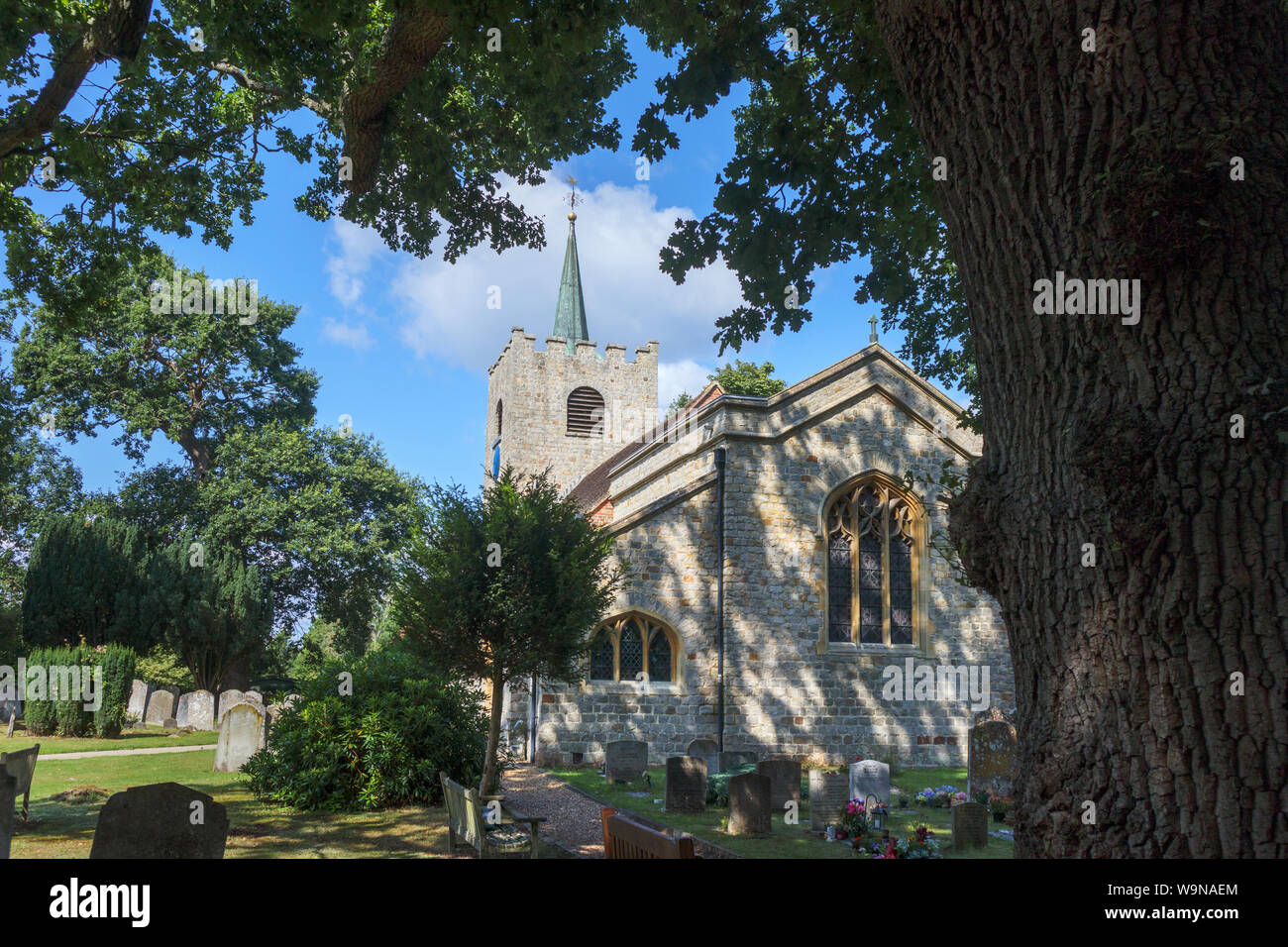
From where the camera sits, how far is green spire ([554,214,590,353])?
36875mm

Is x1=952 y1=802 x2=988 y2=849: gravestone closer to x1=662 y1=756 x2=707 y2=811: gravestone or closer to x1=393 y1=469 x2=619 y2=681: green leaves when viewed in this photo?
x1=662 y1=756 x2=707 y2=811: gravestone

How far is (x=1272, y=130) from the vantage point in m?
3.06

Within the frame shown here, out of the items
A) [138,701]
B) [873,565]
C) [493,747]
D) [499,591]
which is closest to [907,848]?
[493,747]

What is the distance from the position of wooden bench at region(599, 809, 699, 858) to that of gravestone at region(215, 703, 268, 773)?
10212mm

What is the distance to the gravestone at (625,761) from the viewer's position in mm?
15031

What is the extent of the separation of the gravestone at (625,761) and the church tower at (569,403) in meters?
18.1

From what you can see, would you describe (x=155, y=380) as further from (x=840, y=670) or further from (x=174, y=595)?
(x=840, y=670)

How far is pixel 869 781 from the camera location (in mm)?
11656

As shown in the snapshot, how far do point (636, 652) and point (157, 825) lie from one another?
12.5 meters

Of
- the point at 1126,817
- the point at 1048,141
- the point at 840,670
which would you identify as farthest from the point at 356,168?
the point at 840,670

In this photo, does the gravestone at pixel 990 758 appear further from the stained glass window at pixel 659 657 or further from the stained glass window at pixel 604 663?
the stained glass window at pixel 604 663

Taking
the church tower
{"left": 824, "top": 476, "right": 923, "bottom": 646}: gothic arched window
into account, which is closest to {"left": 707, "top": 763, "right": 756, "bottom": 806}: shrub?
{"left": 824, "top": 476, "right": 923, "bottom": 646}: gothic arched window

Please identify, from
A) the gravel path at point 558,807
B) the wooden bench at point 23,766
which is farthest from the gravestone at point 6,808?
the gravel path at point 558,807

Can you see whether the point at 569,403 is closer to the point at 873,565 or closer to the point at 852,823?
the point at 873,565
